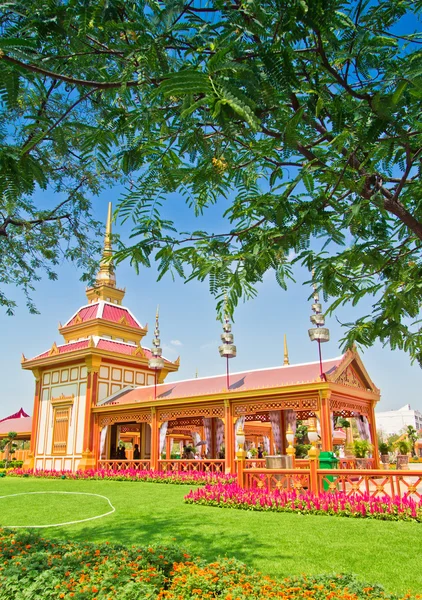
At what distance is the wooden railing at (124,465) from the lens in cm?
1839

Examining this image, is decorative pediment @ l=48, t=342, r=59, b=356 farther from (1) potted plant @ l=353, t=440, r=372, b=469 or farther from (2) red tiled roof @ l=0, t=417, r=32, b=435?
(1) potted plant @ l=353, t=440, r=372, b=469

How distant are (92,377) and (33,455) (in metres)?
5.14

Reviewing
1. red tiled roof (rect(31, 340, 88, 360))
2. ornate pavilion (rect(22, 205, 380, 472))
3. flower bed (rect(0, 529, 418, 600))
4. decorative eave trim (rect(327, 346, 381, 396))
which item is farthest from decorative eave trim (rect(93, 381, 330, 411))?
flower bed (rect(0, 529, 418, 600))

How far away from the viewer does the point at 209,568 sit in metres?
4.02

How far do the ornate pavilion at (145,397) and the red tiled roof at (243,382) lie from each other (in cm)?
5

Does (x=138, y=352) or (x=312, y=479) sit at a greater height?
(x=138, y=352)

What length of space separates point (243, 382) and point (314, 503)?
818 centimetres

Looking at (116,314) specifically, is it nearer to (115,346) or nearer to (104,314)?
(104,314)

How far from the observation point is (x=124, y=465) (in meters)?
19.2

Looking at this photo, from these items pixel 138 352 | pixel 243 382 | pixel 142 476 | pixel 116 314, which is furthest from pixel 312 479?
pixel 116 314

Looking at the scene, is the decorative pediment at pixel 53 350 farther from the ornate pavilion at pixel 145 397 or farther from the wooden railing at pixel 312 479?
the wooden railing at pixel 312 479

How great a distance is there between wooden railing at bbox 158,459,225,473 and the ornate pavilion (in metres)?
0.08

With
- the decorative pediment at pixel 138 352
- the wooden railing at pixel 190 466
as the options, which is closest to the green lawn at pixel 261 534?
the wooden railing at pixel 190 466

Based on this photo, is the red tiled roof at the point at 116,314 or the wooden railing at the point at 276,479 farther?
the red tiled roof at the point at 116,314
